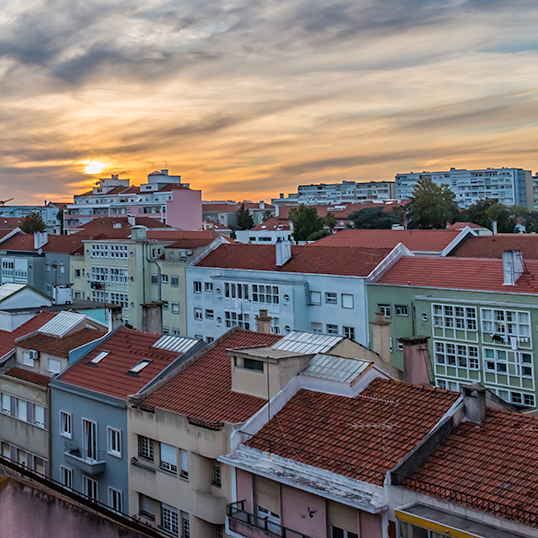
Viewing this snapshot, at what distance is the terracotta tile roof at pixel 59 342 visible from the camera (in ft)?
94.7

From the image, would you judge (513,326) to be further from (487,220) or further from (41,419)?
(487,220)

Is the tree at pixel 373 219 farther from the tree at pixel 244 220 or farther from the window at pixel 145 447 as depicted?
the window at pixel 145 447

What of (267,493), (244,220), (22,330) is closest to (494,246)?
(22,330)

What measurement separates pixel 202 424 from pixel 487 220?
9723 centimetres

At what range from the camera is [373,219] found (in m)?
119

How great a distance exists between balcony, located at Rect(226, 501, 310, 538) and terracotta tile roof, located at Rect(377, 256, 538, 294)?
81.4 ft

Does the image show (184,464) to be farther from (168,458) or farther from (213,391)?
(213,391)

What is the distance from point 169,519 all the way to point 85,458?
4.59 meters

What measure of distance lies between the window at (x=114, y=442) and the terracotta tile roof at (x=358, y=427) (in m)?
6.42

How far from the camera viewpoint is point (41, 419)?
2730 cm

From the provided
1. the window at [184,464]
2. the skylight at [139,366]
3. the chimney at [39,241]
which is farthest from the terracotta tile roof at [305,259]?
the chimney at [39,241]

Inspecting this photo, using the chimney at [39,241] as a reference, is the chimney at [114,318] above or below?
below

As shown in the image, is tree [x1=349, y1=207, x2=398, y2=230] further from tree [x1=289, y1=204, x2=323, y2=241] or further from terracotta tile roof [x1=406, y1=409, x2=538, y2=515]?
terracotta tile roof [x1=406, y1=409, x2=538, y2=515]

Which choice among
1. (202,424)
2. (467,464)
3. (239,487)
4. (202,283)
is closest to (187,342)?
(202,424)
